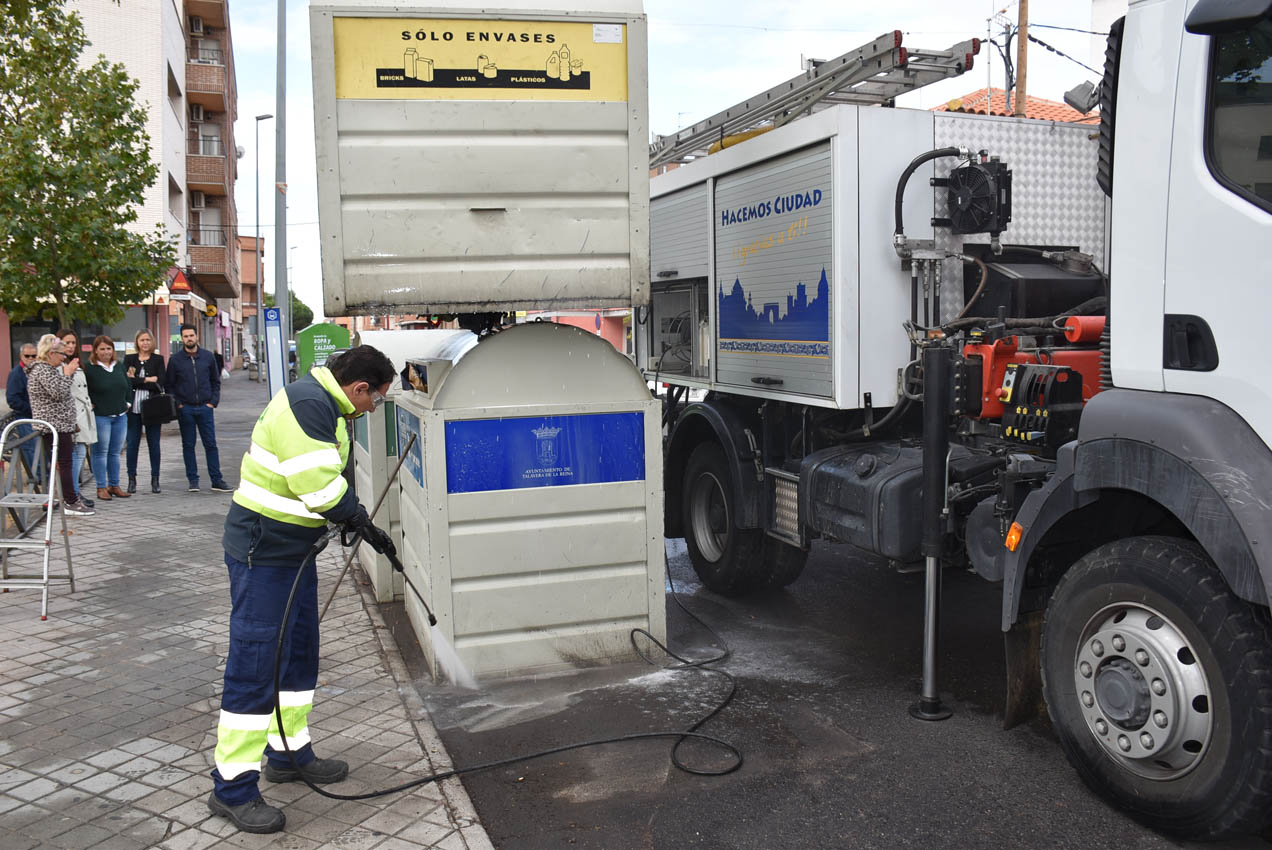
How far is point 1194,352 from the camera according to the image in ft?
10.9

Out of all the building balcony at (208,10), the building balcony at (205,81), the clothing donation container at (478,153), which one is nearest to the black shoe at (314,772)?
the clothing donation container at (478,153)

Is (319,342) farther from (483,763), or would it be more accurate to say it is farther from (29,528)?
(483,763)

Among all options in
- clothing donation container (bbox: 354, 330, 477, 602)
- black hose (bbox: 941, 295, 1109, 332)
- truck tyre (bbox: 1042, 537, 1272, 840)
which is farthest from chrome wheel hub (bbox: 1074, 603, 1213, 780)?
clothing donation container (bbox: 354, 330, 477, 602)

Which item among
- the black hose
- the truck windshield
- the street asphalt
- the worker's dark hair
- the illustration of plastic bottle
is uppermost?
the illustration of plastic bottle

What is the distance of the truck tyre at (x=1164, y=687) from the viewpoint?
3102 mm

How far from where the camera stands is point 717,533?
704 cm

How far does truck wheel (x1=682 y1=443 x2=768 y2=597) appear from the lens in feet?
21.9

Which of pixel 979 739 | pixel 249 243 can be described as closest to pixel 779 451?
pixel 979 739

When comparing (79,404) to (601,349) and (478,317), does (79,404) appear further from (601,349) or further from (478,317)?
(601,349)

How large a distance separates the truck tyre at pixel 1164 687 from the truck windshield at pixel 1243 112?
111cm

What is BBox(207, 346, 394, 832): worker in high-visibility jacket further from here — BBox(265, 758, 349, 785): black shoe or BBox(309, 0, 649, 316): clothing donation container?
BBox(309, 0, 649, 316): clothing donation container

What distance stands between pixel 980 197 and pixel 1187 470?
2.18m

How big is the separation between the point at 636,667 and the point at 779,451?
1564 millimetres

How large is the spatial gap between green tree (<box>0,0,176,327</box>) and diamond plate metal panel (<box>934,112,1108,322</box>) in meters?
11.2
